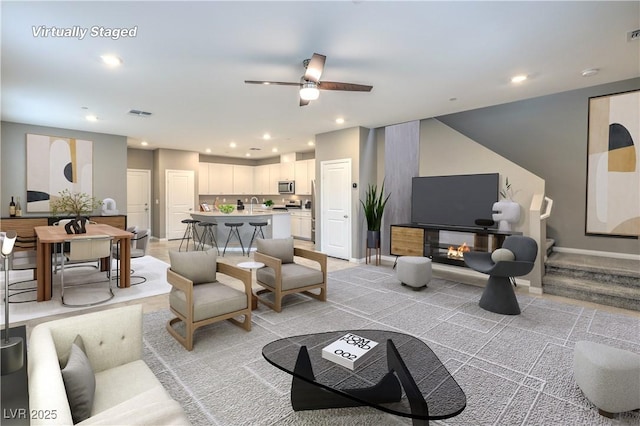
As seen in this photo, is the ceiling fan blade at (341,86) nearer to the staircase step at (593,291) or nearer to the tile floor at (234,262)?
the tile floor at (234,262)

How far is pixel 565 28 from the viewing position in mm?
2725

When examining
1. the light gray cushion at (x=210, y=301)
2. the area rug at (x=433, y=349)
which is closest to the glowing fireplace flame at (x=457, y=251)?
the area rug at (x=433, y=349)

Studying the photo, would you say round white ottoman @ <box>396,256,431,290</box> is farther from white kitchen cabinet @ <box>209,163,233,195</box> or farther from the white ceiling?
white kitchen cabinet @ <box>209,163,233,195</box>

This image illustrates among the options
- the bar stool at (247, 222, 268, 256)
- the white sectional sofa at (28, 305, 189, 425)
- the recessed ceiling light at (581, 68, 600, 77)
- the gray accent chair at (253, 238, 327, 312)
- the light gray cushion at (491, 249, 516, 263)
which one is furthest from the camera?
the bar stool at (247, 222, 268, 256)

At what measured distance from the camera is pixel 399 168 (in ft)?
21.1

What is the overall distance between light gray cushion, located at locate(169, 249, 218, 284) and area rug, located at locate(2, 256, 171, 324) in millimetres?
1491

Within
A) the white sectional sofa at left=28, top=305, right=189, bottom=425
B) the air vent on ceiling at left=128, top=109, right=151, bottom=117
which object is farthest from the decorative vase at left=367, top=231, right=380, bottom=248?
the white sectional sofa at left=28, top=305, right=189, bottom=425

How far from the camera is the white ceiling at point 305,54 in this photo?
2.48 m

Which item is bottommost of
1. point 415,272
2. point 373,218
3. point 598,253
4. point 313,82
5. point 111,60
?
point 415,272

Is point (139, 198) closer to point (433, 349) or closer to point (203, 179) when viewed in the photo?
point (203, 179)

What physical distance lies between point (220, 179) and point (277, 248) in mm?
7084

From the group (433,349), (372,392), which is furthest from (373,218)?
(372,392)

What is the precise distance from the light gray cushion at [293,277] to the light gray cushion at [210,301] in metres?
0.69

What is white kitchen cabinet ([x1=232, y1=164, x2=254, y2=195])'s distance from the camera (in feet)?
35.5
